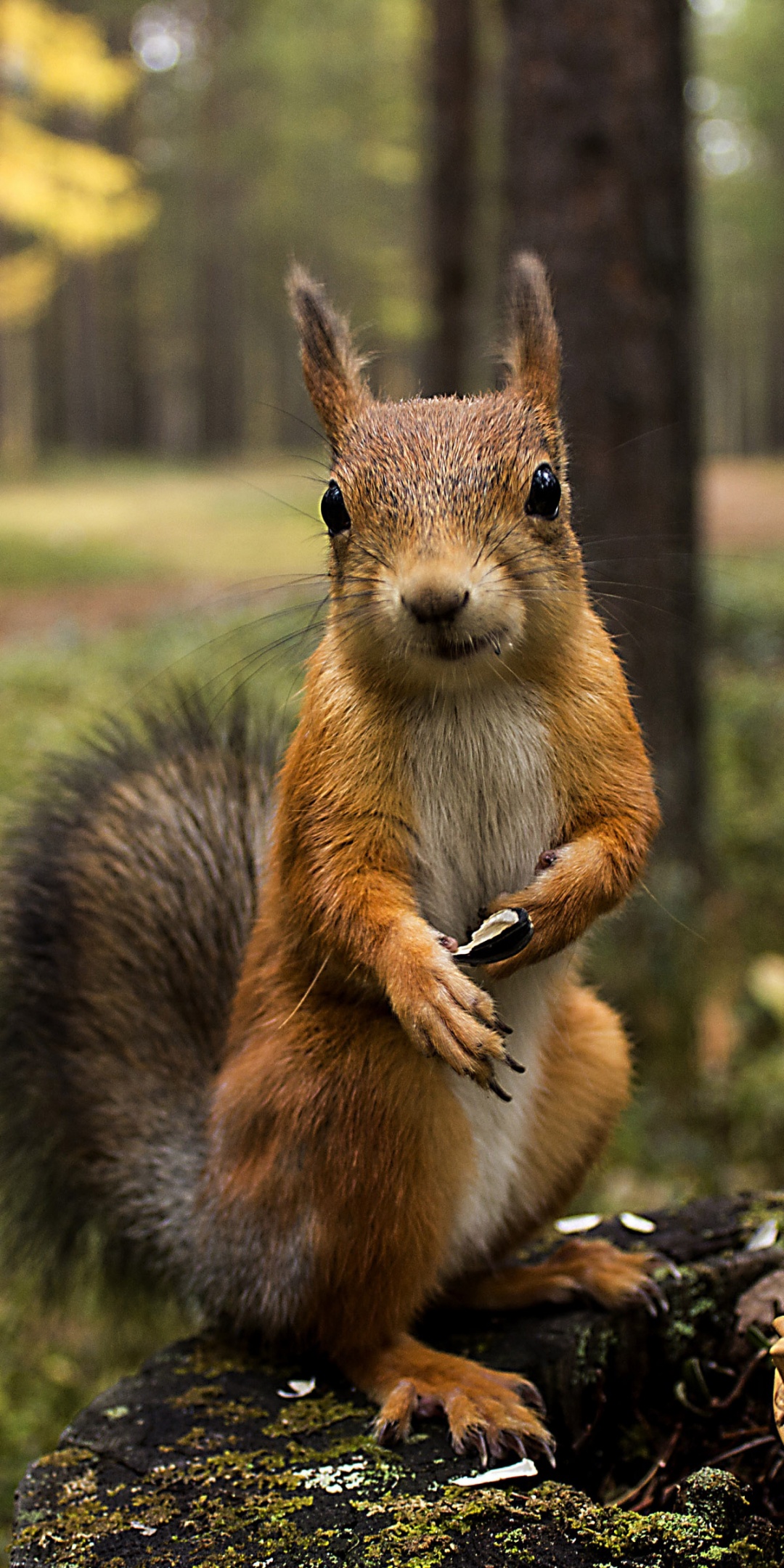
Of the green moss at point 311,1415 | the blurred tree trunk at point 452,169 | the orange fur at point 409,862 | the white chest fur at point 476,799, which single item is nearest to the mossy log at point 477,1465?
the green moss at point 311,1415

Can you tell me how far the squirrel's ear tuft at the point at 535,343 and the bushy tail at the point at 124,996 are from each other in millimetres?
753

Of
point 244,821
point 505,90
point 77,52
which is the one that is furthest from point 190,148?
point 244,821

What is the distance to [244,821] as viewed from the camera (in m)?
2.16

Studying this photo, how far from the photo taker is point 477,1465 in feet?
5.31

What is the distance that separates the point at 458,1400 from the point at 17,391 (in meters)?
28.8

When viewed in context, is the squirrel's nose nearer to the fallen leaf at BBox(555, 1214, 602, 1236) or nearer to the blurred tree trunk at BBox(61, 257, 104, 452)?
the fallen leaf at BBox(555, 1214, 602, 1236)

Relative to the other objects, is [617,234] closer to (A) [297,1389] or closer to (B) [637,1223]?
(B) [637,1223]

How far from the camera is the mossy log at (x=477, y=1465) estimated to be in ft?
4.72

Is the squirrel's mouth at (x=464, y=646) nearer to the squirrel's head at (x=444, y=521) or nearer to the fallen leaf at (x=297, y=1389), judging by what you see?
the squirrel's head at (x=444, y=521)

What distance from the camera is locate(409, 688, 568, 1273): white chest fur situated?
1610 mm

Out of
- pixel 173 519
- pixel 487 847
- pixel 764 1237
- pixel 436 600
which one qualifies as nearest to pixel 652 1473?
pixel 764 1237

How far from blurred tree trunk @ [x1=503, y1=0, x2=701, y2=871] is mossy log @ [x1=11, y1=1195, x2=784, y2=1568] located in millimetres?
2440

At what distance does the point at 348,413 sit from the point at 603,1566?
1.34 meters

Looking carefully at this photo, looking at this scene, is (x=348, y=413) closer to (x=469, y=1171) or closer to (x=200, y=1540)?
(x=469, y=1171)
